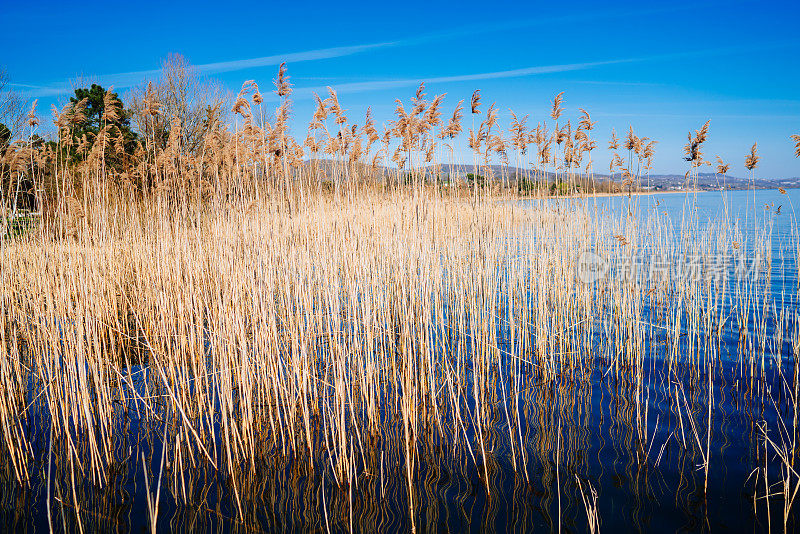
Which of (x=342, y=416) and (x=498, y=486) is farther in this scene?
(x=498, y=486)

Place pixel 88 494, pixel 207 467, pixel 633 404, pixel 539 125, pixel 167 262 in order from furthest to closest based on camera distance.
Result: 1. pixel 539 125
2. pixel 167 262
3. pixel 633 404
4. pixel 207 467
5. pixel 88 494

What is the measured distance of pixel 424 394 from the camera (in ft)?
9.24

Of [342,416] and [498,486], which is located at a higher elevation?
[342,416]

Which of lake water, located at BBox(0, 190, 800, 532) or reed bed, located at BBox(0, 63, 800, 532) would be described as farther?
reed bed, located at BBox(0, 63, 800, 532)

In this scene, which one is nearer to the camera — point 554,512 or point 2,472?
point 554,512

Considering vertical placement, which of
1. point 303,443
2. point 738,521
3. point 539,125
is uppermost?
point 539,125

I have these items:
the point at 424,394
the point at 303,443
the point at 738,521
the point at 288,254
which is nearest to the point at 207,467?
the point at 303,443

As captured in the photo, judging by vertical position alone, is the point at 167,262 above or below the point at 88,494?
above

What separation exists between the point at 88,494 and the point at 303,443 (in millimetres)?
1075

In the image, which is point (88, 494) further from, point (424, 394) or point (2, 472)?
point (424, 394)

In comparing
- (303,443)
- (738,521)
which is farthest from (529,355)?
(303,443)

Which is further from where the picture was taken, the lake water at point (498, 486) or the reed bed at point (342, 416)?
the reed bed at point (342, 416)

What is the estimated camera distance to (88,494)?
7.31 feet

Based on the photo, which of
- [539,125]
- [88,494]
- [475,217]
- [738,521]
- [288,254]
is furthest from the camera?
[475,217]
